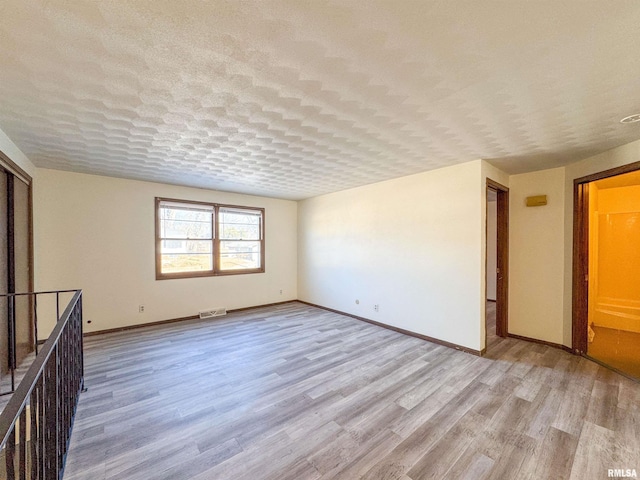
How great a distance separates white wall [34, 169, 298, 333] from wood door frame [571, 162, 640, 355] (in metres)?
5.64

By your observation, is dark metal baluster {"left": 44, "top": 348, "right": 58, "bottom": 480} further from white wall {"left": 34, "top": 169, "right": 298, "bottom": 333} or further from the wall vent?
the wall vent

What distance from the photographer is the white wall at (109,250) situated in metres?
3.83

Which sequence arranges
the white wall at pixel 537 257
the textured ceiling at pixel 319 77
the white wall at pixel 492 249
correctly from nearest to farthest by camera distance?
1. the textured ceiling at pixel 319 77
2. the white wall at pixel 537 257
3. the white wall at pixel 492 249

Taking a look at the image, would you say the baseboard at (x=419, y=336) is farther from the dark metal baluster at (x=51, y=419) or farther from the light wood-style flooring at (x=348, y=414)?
the dark metal baluster at (x=51, y=419)

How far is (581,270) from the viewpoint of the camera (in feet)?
10.9

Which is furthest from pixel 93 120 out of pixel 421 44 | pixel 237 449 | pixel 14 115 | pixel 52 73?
pixel 237 449

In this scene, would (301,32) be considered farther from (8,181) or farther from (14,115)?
(8,181)

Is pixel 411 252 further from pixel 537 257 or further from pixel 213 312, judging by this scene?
pixel 213 312

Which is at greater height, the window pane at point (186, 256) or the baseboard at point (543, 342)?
the window pane at point (186, 256)

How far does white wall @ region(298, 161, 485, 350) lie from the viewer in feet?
11.4

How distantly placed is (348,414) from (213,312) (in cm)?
384

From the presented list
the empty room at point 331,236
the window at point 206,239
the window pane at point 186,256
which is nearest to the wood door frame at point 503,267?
the empty room at point 331,236

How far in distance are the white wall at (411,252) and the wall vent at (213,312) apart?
2.06 metres

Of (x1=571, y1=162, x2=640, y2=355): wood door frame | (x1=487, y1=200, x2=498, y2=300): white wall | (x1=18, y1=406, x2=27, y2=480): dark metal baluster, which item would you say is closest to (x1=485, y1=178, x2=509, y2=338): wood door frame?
(x1=571, y1=162, x2=640, y2=355): wood door frame
